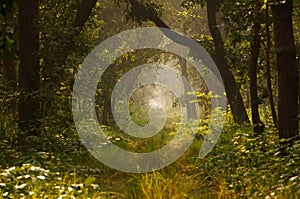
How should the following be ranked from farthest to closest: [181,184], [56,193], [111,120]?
1. [111,120]
2. [181,184]
3. [56,193]

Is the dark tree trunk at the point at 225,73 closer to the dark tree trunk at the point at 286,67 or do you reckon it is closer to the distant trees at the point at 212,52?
the distant trees at the point at 212,52

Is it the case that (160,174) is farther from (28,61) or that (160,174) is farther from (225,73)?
(225,73)

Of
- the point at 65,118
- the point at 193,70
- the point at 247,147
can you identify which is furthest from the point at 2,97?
the point at 193,70

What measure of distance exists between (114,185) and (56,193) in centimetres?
282

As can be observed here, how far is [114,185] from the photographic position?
7.98 metres

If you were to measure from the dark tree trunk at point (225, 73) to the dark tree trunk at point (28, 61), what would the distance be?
16.7 ft

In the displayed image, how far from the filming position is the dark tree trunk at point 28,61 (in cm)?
1027

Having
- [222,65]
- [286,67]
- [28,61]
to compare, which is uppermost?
[28,61]

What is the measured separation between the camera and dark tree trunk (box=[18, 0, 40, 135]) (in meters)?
10.3

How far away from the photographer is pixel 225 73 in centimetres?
1316

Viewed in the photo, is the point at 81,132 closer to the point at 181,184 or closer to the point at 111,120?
the point at 181,184

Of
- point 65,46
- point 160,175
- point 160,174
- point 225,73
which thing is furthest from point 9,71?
point 160,174

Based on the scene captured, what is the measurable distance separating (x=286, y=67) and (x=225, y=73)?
584cm

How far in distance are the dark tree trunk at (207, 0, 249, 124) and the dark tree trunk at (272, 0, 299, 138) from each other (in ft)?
16.3
